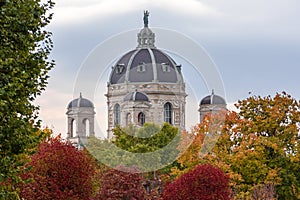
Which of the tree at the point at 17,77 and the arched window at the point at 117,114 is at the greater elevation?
the arched window at the point at 117,114

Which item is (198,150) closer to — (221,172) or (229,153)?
(229,153)

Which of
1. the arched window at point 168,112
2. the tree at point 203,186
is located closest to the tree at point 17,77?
the tree at point 203,186

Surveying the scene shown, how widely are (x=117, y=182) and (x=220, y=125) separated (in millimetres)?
10057

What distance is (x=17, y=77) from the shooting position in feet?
61.2

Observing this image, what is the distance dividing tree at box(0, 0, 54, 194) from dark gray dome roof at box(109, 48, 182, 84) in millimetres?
101680

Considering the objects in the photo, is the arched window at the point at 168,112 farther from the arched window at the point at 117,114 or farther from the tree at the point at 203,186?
the tree at the point at 203,186

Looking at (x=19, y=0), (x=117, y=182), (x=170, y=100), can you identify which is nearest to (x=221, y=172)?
(x=117, y=182)

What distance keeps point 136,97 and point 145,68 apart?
14825mm

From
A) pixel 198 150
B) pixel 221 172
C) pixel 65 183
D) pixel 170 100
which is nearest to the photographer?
pixel 65 183

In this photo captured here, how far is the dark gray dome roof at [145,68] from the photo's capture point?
A: 122875 mm

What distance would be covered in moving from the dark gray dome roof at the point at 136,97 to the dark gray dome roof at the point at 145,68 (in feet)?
28.6

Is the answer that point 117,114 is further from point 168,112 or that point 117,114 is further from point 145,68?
point 145,68

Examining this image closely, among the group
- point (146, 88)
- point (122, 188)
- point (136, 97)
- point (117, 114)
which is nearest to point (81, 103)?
point (146, 88)

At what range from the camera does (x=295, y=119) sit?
4597 cm
